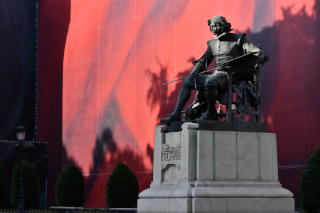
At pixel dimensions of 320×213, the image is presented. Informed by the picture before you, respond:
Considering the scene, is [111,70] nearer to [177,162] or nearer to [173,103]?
[173,103]

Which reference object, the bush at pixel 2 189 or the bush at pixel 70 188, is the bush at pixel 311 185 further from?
the bush at pixel 2 189

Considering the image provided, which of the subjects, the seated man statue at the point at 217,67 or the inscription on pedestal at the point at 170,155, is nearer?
the inscription on pedestal at the point at 170,155

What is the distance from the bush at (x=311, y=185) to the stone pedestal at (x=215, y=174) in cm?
420

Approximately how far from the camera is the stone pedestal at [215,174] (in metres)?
11.3

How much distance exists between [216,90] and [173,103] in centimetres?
1049

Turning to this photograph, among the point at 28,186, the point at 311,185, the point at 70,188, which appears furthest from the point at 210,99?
the point at 28,186

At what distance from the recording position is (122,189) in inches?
893

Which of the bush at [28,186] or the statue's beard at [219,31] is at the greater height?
the statue's beard at [219,31]

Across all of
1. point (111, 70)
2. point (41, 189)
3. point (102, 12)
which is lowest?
point (41, 189)

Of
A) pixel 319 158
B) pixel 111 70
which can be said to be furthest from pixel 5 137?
pixel 319 158

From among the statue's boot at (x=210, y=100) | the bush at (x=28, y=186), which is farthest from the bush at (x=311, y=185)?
the bush at (x=28, y=186)

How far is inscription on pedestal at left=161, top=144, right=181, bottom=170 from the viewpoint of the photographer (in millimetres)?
11828

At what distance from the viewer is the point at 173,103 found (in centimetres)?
2255

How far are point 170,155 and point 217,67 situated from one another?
1.90m
